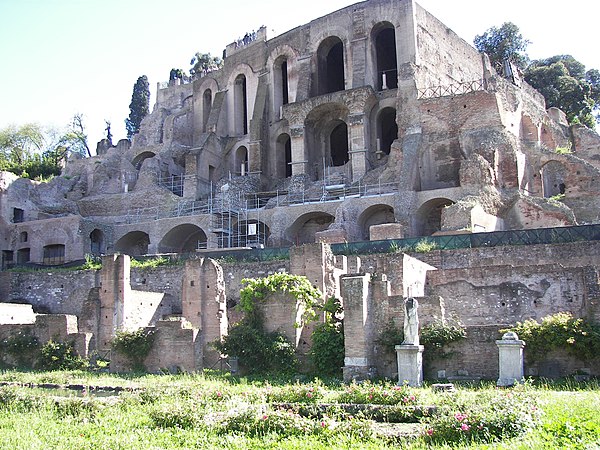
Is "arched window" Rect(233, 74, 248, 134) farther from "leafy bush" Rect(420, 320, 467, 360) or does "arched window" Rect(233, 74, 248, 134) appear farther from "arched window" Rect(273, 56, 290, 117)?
"leafy bush" Rect(420, 320, 467, 360)

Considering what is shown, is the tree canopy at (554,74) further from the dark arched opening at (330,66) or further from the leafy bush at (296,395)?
the leafy bush at (296,395)

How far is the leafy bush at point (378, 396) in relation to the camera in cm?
1310

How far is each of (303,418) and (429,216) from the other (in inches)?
1056

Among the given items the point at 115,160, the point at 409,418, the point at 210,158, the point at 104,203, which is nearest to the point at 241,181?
the point at 210,158

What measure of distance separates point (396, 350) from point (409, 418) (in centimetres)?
542

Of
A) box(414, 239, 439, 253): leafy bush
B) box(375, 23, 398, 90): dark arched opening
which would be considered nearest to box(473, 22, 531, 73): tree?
box(375, 23, 398, 90): dark arched opening

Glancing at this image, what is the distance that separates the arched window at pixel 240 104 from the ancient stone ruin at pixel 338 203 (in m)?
0.11

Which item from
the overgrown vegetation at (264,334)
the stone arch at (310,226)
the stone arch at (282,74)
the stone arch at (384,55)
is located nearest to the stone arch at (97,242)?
the stone arch at (310,226)

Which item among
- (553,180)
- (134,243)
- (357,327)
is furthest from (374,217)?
(357,327)

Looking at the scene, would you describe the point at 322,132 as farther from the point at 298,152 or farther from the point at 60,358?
the point at 60,358

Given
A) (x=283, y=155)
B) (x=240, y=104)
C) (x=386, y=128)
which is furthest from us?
(x=240, y=104)

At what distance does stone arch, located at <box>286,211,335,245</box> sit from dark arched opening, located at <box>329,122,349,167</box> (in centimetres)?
886

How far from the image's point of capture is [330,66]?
2003 inches

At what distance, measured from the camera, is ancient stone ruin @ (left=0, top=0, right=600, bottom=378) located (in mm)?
23391
